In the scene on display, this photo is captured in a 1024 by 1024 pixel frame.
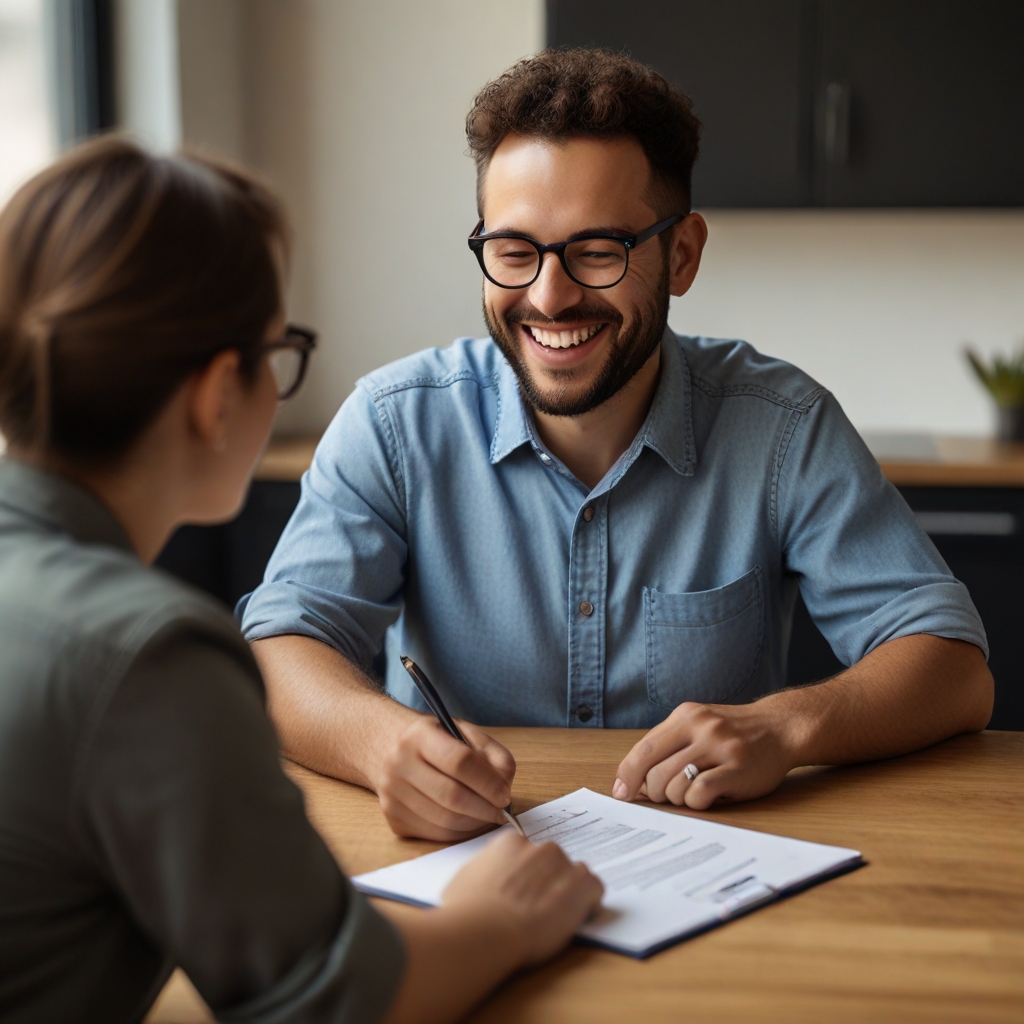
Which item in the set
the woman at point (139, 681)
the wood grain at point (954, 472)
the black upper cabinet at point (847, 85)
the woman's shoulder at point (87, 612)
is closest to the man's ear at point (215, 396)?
the woman at point (139, 681)

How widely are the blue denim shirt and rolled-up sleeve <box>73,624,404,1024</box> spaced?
79 cm

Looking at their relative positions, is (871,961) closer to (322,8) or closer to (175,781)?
(175,781)

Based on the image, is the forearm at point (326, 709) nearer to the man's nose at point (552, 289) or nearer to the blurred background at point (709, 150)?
the man's nose at point (552, 289)

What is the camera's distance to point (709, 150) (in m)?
2.96

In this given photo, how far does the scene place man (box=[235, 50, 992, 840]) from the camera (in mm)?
1503

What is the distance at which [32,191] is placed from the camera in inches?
27.6

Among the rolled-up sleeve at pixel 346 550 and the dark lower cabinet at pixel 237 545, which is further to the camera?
the dark lower cabinet at pixel 237 545

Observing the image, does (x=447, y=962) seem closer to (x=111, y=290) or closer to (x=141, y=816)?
(x=141, y=816)

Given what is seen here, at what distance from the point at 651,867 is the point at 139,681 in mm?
492

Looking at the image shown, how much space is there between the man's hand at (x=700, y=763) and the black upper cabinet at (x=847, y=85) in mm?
2111

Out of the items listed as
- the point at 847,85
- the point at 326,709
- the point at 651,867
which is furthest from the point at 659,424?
the point at 847,85

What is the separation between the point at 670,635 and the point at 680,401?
0.32 meters

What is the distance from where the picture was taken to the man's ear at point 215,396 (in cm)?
73

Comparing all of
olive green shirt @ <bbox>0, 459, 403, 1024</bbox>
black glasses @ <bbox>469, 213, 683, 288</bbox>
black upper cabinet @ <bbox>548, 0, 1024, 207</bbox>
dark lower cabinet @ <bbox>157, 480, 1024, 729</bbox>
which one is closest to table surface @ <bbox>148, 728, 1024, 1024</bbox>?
olive green shirt @ <bbox>0, 459, 403, 1024</bbox>
